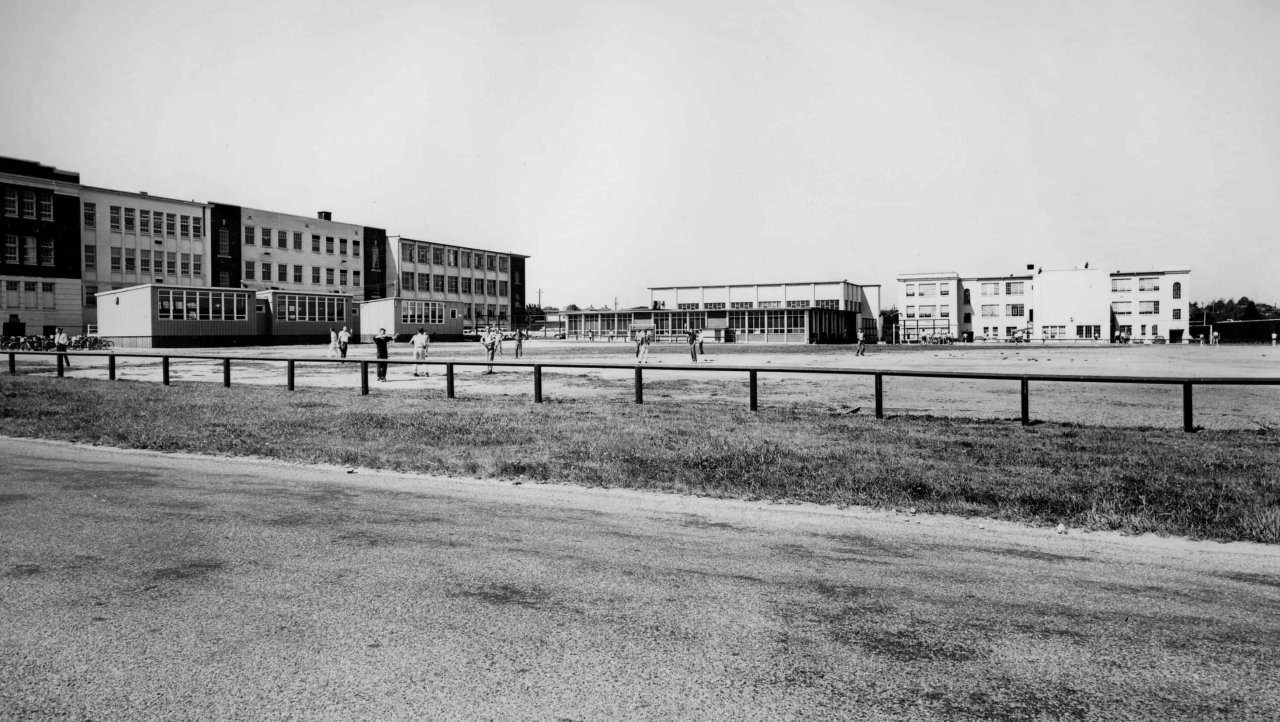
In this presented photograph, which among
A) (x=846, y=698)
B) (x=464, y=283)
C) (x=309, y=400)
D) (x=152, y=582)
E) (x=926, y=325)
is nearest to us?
(x=846, y=698)

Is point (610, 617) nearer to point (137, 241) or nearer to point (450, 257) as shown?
point (137, 241)

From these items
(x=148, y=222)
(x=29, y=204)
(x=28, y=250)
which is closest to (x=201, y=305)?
(x=28, y=250)

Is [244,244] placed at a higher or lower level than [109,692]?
higher

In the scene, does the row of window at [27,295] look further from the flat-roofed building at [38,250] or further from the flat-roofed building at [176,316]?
the flat-roofed building at [176,316]

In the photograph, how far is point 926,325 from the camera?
119 meters

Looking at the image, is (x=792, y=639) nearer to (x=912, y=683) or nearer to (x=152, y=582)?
(x=912, y=683)

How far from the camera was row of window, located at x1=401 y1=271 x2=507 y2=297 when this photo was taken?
96.6 m

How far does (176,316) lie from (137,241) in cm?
1959

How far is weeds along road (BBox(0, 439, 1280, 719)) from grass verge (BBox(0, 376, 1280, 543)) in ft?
2.76

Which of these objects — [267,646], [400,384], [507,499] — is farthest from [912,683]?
[400,384]

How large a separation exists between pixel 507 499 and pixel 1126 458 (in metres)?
7.21

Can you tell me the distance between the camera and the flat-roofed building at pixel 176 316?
55375mm

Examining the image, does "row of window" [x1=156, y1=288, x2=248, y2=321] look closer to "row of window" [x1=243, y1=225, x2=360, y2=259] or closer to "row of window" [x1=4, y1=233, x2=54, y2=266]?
"row of window" [x1=4, y1=233, x2=54, y2=266]

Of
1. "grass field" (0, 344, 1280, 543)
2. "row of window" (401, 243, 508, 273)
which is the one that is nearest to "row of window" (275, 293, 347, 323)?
"row of window" (401, 243, 508, 273)
